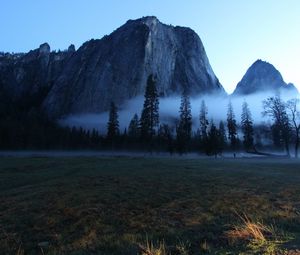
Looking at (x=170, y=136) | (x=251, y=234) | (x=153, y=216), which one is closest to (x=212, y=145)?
(x=170, y=136)

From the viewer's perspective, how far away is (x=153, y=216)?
728 inches

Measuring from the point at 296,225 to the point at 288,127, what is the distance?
81713 mm

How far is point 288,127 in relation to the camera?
93062 mm

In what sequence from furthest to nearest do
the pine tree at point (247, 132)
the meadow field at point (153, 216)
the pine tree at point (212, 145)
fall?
the pine tree at point (247, 132), the pine tree at point (212, 145), the meadow field at point (153, 216)

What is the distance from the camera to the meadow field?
12.2 m

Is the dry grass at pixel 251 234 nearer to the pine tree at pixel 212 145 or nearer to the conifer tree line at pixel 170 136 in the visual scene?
Answer: the conifer tree line at pixel 170 136

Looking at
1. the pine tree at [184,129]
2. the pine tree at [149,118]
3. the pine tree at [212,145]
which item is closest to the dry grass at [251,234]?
the pine tree at [212,145]

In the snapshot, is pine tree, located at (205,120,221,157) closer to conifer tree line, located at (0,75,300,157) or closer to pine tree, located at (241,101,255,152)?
conifer tree line, located at (0,75,300,157)

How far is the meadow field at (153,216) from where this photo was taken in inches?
481

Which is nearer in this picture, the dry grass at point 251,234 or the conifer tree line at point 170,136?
the dry grass at point 251,234

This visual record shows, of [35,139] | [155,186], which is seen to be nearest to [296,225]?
[155,186]

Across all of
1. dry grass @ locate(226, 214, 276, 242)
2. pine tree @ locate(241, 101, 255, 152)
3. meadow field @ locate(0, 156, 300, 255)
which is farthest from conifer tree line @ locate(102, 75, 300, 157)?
dry grass @ locate(226, 214, 276, 242)

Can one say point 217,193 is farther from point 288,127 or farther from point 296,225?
point 288,127

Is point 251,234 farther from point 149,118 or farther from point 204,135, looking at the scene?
point 204,135
